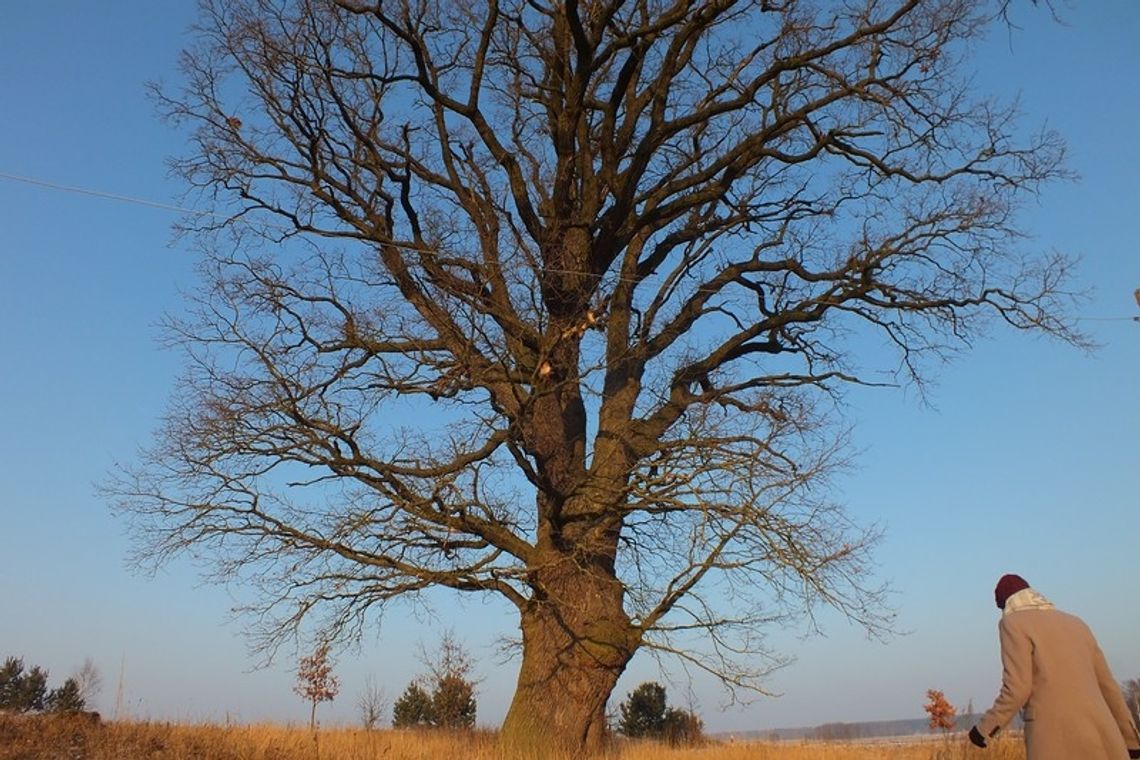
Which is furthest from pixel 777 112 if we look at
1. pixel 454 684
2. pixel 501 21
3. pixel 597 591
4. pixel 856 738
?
pixel 454 684

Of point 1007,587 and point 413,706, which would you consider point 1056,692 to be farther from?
point 413,706

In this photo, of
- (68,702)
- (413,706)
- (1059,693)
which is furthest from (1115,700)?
(413,706)

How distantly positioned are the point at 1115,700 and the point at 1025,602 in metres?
0.70

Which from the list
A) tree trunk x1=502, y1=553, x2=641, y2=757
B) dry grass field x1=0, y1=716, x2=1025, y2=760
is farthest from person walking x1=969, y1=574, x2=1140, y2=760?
tree trunk x1=502, y1=553, x2=641, y2=757

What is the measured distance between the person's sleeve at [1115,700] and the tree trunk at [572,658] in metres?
5.73

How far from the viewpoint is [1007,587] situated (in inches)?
226

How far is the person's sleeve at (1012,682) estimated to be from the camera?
5.38 m

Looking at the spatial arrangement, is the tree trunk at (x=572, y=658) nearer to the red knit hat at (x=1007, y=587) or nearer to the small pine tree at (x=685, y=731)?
the small pine tree at (x=685, y=731)

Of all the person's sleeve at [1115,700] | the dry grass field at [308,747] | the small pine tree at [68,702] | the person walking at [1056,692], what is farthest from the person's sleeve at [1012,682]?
the small pine tree at [68,702]

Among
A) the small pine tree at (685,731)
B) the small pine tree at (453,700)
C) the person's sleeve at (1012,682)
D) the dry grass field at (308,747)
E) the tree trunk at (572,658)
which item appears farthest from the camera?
the small pine tree at (453,700)

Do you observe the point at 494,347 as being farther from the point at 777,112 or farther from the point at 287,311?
the point at 777,112

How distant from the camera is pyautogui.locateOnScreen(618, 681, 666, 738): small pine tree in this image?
677 inches

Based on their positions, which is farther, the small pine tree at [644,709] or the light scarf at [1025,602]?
the small pine tree at [644,709]

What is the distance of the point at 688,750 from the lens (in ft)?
37.4
